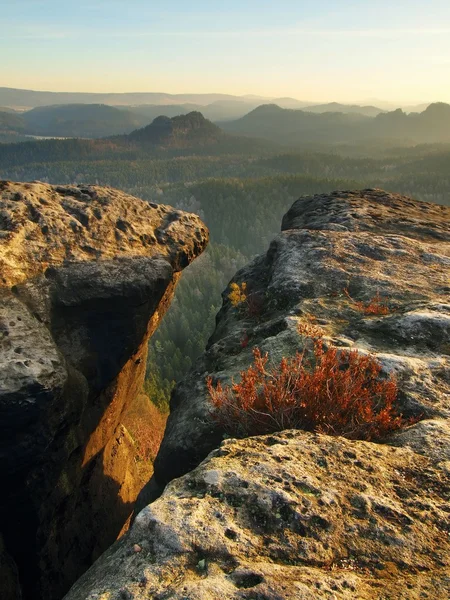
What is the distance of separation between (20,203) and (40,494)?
6.38m

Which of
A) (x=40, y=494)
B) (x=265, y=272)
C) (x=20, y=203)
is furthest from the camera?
(x=265, y=272)

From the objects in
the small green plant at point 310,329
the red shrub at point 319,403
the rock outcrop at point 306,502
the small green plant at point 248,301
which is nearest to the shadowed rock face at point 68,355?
the small green plant at point 248,301

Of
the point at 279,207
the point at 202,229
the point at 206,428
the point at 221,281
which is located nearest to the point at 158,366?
the point at 221,281

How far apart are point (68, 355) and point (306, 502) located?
Answer: 639 cm

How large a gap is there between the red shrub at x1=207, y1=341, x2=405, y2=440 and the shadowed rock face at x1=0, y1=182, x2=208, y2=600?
334 centimetres

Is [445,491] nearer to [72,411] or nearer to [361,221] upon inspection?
[72,411]

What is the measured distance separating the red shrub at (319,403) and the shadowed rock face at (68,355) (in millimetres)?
3344

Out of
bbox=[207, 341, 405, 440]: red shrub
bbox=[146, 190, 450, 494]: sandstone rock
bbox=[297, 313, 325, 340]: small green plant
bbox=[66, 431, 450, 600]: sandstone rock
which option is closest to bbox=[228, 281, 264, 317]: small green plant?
bbox=[146, 190, 450, 494]: sandstone rock

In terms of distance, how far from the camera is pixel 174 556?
4188 millimetres

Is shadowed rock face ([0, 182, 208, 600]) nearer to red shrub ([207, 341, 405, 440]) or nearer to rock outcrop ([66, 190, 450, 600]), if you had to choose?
rock outcrop ([66, 190, 450, 600])

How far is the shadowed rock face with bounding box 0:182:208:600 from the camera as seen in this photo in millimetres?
7691

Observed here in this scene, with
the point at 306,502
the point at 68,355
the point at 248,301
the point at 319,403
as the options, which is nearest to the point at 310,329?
the point at 319,403

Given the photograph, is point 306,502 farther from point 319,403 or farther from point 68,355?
point 68,355

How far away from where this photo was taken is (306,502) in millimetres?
4652
